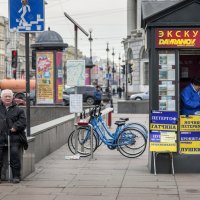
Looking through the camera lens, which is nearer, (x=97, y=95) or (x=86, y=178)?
(x=86, y=178)

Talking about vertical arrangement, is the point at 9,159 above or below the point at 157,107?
below

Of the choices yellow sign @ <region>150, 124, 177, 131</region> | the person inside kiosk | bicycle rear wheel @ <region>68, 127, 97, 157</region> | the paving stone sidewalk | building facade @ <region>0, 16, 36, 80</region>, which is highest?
building facade @ <region>0, 16, 36, 80</region>

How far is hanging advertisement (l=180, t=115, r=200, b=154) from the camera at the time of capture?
10.9 m

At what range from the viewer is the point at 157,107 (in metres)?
10.9

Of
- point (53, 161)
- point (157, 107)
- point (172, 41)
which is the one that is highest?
point (172, 41)

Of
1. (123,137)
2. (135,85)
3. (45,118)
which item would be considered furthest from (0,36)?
(123,137)

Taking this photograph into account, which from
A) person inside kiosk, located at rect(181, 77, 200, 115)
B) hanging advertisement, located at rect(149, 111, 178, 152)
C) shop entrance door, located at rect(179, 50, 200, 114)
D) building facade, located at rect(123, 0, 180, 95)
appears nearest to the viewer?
hanging advertisement, located at rect(149, 111, 178, 152)

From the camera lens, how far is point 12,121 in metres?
10.1

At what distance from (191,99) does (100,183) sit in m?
2.52

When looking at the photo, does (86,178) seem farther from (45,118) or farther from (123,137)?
(45,118)

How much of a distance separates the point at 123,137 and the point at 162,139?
280 cm

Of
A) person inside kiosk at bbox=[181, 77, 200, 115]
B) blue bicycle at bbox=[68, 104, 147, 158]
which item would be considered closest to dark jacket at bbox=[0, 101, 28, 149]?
person inside kiosk at bbox=[181, 77, 200, 115]

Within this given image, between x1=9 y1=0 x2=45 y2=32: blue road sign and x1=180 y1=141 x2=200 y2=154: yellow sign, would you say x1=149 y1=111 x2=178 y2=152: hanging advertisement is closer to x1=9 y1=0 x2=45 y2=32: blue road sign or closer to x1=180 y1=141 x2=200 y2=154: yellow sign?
x1=180 y1=141 x2=200 y2=154: yellow sign

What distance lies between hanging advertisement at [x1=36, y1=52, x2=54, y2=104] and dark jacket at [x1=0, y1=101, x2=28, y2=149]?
17.9 metres
